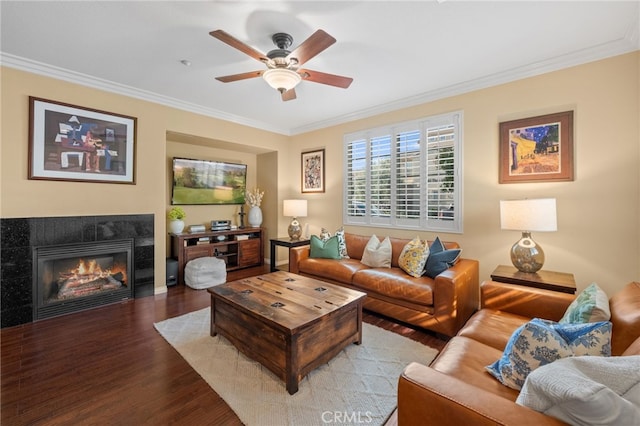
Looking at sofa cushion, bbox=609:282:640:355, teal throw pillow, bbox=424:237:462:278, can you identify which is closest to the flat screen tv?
teal throw pillow, bbox=424:237:462:278

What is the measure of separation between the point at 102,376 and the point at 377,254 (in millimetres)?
2898

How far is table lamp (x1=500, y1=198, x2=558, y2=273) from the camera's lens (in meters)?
2.45

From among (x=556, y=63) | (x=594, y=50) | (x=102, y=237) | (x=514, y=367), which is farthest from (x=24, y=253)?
(x=594, y=50)

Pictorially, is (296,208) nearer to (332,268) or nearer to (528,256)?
(332,268)

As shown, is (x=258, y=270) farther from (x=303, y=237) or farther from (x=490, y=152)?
(x=490, y=152)

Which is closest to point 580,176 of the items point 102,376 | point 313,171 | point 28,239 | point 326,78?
point 326,78

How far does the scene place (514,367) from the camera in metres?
1.22

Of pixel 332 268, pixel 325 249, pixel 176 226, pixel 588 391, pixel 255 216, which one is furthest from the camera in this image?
pixel 255 216

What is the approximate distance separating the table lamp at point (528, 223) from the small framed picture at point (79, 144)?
4.51 meters

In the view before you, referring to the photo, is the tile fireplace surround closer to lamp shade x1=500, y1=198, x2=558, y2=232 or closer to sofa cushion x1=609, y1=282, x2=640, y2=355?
lamp shade x1=500, y1=198, x2=558, y2=232

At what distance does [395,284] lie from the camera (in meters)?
2.87

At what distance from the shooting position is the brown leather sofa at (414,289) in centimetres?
254

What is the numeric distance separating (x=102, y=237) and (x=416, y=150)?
4.30 metres

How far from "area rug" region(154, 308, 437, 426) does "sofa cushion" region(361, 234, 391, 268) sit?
948 mm
